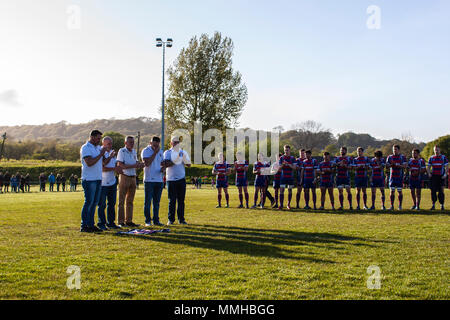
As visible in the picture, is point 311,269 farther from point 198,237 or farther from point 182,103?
point 182,103

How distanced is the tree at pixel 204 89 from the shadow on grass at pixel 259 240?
4290 cm

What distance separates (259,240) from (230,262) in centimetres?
201

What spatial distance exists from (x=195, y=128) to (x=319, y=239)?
43.6 meters

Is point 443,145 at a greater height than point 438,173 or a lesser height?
greater

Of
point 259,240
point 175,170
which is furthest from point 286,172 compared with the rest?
point 259,240

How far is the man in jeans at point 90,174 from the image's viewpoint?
27.6ft

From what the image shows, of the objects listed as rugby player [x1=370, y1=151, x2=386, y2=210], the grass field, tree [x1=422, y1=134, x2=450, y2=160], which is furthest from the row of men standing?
tree [x1=422, y1=134, x2=450, y2=160]

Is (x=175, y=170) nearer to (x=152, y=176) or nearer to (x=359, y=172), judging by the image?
(x=152, y=176)

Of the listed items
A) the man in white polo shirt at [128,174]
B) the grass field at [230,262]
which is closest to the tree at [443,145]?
the grass field at [230,262]

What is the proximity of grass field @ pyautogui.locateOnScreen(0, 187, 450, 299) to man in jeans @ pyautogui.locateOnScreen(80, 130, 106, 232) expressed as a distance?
0.47 metres

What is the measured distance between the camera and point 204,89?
52.0 m

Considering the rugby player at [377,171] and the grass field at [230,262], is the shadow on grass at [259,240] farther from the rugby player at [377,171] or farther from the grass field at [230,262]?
the rugby player at [377,171]

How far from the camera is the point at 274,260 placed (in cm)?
567
